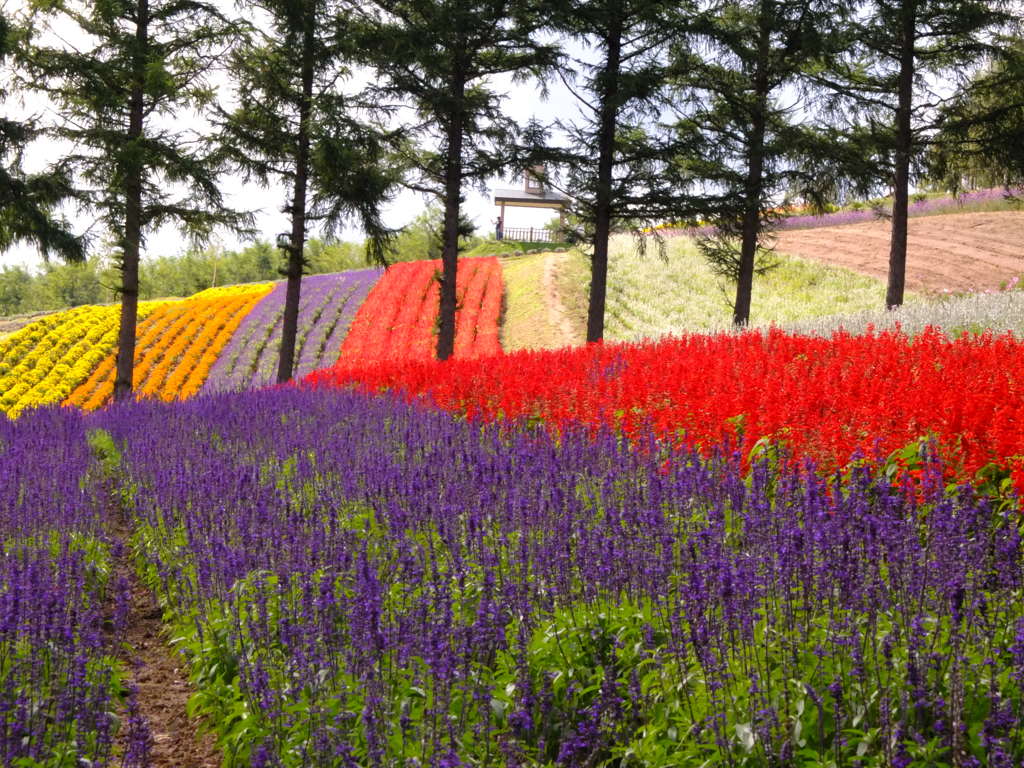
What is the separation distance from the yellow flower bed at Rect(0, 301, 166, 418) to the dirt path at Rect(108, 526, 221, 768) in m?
23.7

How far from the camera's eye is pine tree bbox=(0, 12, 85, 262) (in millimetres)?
17953

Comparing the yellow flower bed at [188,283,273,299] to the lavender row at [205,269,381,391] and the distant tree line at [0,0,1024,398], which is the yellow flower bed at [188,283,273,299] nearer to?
the lavender row at [205,269,381,391]

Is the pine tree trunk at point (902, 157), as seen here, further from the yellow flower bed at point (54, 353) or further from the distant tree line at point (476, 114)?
the yellow flower bed at point (54, 353)

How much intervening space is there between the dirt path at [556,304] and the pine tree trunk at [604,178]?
311 centimetres

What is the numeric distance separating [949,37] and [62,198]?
19.3 metres

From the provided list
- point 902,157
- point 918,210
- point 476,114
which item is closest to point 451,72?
point 476,114

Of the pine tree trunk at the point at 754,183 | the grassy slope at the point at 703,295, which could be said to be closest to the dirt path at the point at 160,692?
the pine tree trunk at the point at 754,183

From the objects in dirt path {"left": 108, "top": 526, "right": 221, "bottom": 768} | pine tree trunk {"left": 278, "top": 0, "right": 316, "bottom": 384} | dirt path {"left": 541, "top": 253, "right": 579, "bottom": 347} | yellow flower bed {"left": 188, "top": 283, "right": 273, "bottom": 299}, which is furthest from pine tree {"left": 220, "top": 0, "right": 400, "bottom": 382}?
yellow flower bed {"left": 188, "top": 283, "right": 273, "bottom": 299}

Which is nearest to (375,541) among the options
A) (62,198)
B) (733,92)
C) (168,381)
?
(62,198)

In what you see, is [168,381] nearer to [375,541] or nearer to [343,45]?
[343,45]

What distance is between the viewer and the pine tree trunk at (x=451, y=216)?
18.6m

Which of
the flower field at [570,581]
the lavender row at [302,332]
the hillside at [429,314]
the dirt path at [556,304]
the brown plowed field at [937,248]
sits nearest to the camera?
the flower field at [570,581]

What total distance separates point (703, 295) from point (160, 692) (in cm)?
2739

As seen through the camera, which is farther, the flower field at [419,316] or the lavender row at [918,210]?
the lavender row at [918,210]
